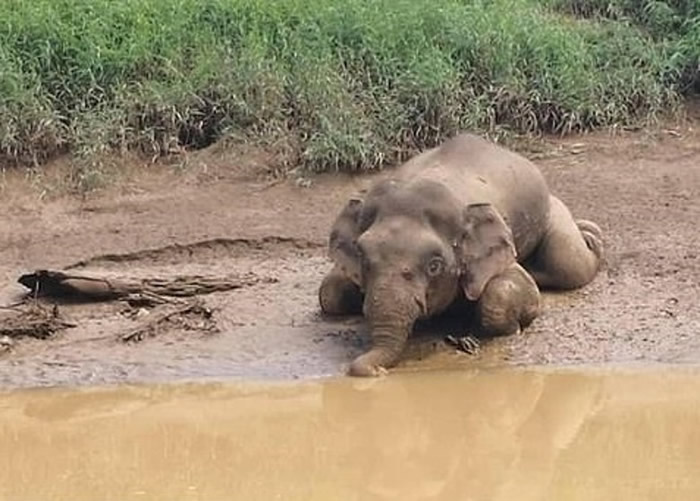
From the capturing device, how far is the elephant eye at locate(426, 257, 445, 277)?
8.12 metres

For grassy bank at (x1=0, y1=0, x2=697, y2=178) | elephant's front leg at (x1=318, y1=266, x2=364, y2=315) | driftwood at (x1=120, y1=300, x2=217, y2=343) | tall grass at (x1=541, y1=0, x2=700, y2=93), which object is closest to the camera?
driftwood at (x1=120, y1=300, x2=217, y2=343)

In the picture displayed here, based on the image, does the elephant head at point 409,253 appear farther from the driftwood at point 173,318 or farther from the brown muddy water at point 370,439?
the driftwood at point 173,318

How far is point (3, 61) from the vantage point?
11.5m

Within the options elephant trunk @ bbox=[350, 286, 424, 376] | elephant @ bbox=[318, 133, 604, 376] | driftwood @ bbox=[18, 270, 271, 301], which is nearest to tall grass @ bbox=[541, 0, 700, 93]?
elephant @ bbox=[318, 133, 604, 376]

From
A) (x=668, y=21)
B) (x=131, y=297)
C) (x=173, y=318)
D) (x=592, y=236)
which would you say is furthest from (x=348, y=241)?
(x=668, y=21)

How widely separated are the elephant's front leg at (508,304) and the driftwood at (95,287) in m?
1.64

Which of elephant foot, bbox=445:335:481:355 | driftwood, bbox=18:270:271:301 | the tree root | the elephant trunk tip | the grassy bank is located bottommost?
the tree root

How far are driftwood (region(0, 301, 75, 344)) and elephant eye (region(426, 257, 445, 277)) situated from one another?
1878mm

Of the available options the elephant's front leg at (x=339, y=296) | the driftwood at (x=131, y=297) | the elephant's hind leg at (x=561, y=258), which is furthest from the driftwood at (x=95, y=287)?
the elephant's hind leg at (x=561, y=258)

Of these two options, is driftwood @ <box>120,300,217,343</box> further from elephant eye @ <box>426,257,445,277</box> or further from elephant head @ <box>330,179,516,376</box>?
elephant eye @ <box>426,257,445,277</box>

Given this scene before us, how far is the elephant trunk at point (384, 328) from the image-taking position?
8.02 metres

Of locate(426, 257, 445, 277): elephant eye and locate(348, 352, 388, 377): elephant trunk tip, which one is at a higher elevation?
locate(426, 257, 445, 277): elephant eye

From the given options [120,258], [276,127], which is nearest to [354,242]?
[120,258]

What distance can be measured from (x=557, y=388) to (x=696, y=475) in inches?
58.4
